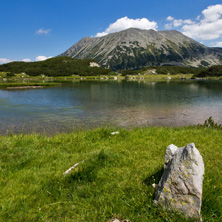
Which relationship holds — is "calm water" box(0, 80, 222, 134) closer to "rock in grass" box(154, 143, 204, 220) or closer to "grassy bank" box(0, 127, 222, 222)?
"grassy bank" box(0, 127, 222, 222)

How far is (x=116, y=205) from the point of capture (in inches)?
213

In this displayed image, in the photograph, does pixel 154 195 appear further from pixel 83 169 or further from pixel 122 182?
pixel 83 169

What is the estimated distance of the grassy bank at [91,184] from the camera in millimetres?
5133

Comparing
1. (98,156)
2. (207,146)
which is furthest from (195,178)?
(207,146)

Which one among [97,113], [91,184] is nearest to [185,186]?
[91,184]

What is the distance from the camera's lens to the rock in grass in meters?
4.64

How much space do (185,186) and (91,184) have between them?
12.0 ft

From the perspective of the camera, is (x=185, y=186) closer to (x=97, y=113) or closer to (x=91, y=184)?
(x=91, y=184)

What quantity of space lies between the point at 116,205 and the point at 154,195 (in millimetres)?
1375

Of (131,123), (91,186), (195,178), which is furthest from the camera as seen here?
(131,123)

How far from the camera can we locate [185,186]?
4.68 meters

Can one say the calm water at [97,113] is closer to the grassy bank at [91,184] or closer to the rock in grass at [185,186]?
the grassy bank at [91,184]

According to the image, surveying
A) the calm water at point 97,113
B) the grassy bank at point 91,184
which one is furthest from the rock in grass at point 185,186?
the calm water at point 97,113

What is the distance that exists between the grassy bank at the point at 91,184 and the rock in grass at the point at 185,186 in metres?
0.36
